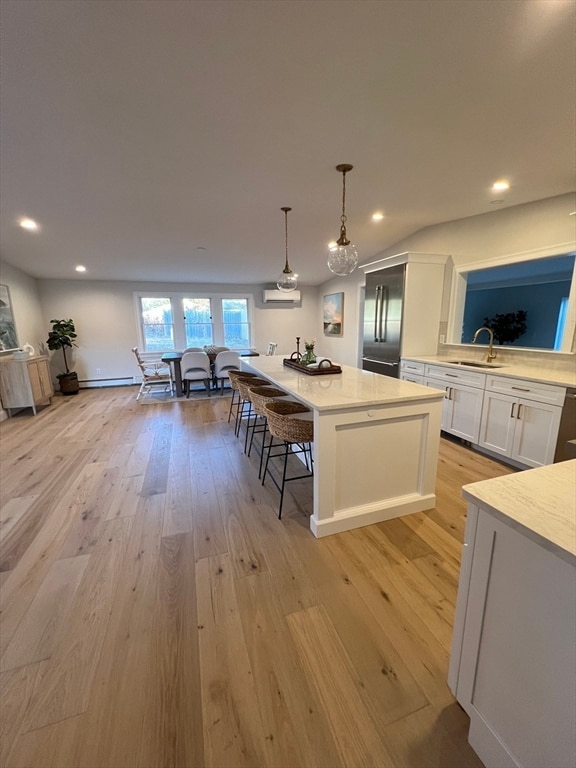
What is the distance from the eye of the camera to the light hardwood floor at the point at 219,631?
104cm

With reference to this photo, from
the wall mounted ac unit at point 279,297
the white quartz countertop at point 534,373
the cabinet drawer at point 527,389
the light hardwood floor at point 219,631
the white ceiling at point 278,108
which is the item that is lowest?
the light hardwood floor at point 219,631

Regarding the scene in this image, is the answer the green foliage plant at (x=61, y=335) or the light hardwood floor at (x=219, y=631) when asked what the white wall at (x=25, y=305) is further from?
the light hardwood floor at (x=219, y=631)

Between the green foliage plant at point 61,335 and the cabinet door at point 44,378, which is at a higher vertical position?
the green foliage plant at point 61,335

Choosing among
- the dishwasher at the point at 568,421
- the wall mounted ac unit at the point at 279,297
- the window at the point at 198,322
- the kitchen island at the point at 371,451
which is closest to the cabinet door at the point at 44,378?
the window at the point at 198,322

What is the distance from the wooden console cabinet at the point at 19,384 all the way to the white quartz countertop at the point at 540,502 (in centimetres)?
588

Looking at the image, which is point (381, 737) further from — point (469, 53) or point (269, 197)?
point (269, 197)

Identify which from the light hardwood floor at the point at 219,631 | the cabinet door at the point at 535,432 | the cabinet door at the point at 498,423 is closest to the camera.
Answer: the light hardwood floor at the point at 219,631

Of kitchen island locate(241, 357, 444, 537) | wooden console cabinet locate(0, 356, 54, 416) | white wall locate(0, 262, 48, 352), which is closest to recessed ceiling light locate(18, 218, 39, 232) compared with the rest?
white wall locate(0, 262, 48, 352)

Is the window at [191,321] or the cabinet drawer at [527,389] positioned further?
the window at [191,321]

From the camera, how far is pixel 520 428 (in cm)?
282

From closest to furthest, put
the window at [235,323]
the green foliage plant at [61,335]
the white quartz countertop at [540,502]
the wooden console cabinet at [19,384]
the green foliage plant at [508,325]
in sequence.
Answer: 1. the white quartz countertop at [540,502]
2. the green foliage plant at [508,325]
3. the wooden console cabinet at [19,384]
4. the green foliage plant at [61,335]
5. the window at [235,323]

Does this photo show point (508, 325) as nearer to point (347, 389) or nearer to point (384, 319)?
point (384, 319)

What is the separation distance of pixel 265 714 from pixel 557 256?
397 cm

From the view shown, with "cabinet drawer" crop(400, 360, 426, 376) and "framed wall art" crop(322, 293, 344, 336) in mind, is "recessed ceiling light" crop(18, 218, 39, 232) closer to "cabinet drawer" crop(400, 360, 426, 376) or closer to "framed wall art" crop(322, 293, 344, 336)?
"cabinet drawer" crop(400, 360, 426, 376)
